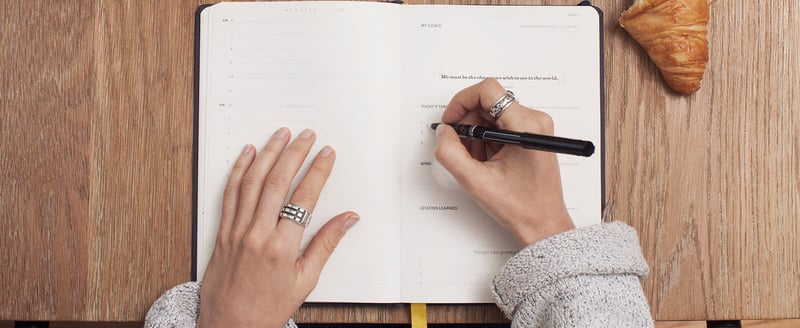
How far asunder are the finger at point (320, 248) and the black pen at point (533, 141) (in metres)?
0.19

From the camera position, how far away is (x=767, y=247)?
0.66m

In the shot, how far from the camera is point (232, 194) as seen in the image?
2.06ft

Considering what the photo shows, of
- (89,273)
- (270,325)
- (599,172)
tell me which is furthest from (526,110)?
(89,273)

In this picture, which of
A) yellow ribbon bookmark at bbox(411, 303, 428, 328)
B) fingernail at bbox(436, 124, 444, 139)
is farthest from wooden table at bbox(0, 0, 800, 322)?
fingernail at bbox(436, 124, 444, 139)

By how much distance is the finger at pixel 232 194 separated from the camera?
0.62 metres

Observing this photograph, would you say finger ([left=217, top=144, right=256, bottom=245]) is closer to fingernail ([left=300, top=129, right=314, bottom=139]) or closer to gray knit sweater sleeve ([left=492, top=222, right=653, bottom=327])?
fingernail ([left=300, top=129, right=314, bottom=139])

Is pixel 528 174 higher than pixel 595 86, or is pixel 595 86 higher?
pixel 595 86

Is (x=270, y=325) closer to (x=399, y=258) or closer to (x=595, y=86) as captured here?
(x=399, y=258)

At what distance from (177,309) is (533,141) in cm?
46

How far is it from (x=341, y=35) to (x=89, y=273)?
45cm

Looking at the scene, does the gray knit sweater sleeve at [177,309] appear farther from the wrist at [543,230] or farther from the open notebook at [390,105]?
the wrist at [543,230]

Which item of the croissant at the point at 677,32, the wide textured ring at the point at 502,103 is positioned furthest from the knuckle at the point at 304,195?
the croissant at the point at 677,32

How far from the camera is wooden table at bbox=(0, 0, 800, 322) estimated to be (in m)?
0.66

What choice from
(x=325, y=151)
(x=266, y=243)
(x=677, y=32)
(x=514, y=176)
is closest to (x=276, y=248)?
(x=266, y=243)
